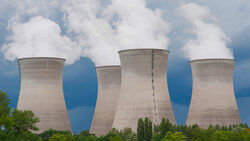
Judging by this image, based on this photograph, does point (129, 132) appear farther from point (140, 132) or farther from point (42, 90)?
point (42, 90)

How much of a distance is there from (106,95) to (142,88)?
8791mm

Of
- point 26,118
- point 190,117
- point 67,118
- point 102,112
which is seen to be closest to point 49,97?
point 67,118

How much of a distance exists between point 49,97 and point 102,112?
7119 mm

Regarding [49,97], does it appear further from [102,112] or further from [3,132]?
[3,132]

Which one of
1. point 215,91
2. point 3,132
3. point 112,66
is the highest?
point 112,66

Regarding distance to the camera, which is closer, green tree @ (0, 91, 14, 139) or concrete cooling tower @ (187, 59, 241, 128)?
green tree @ (0, 91, 14, 139)

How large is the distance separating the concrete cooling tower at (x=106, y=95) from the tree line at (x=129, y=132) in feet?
22.5

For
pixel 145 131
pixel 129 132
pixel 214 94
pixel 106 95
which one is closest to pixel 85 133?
pixel 106 95

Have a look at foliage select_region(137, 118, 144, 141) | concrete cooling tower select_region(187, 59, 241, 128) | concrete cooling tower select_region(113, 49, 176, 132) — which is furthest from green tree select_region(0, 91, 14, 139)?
concrete cooling tower select_region(187, 59, 241, 128)

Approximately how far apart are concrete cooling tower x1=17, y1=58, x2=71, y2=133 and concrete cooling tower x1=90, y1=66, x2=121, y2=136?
5756mm

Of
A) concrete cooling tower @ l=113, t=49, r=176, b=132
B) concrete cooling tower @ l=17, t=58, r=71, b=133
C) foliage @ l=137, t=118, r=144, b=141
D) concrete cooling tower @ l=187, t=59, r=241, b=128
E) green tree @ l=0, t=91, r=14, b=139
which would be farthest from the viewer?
concrete cooling tower @ l=187, t=59, r=241, b=128

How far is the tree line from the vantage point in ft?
Result: 70.7

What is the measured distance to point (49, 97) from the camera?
38.4m

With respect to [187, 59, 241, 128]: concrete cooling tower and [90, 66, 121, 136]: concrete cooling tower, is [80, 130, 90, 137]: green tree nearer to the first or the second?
[90, 66, 121, 136]: concrete cooling tower
